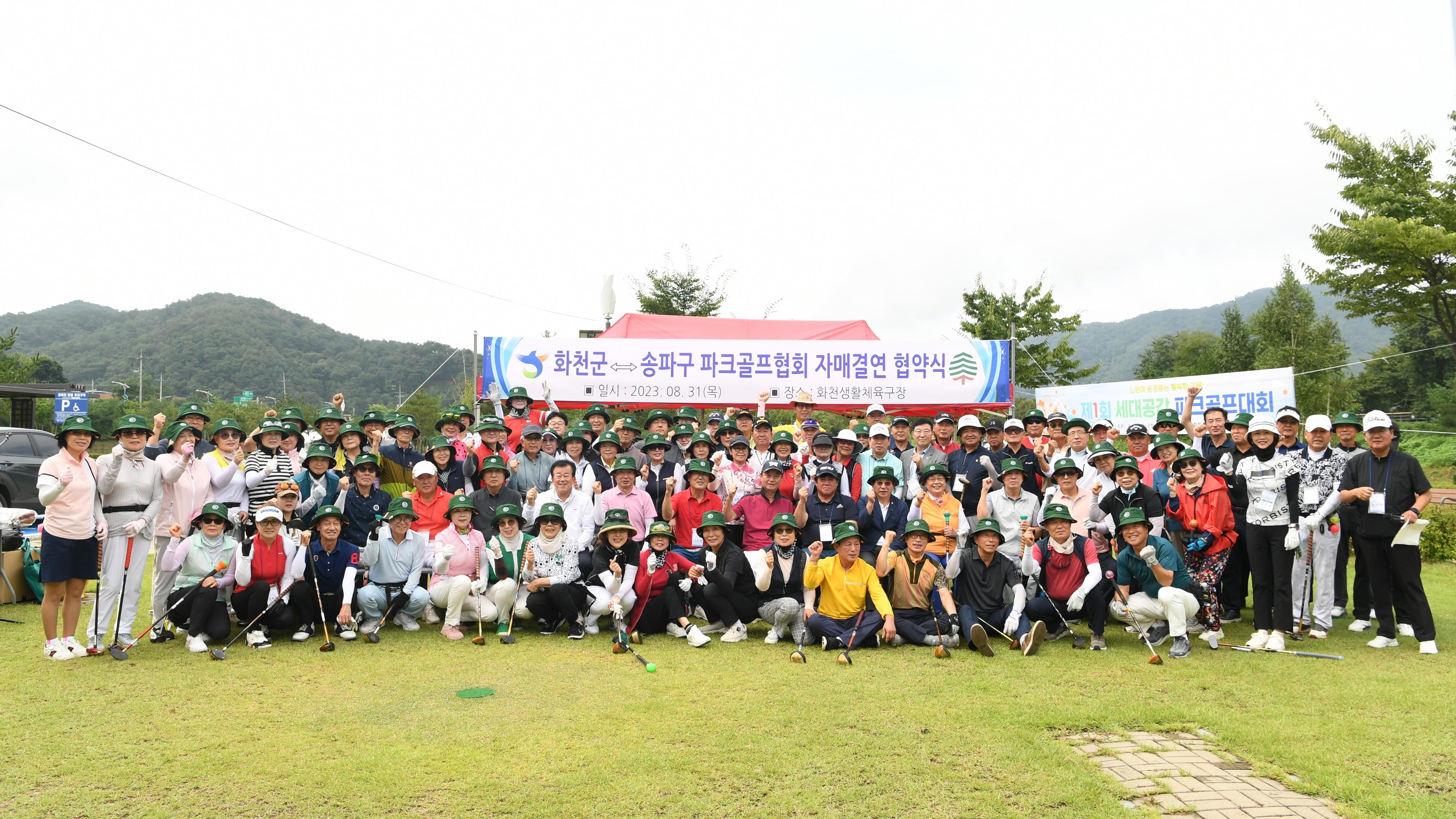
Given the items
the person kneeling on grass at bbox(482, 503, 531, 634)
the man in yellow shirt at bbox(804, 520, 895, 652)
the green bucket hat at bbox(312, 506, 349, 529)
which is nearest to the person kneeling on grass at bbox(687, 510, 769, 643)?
the man in yellow shirt at bbox(804, 520, 895, 652)

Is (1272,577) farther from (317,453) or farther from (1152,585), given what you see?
(317,453)

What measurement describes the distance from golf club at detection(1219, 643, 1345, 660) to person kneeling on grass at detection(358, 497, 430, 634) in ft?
22.3

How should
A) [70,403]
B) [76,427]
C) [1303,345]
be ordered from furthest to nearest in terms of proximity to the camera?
1. [1303,345]
2. [70,403]
3. [76,427]

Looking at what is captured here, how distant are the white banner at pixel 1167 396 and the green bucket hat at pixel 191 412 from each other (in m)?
10.8

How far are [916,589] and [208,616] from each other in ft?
18.9

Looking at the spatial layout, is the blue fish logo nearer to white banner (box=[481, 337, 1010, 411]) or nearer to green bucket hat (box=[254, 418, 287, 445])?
white banner (box=[481, 337, 1010, 411])

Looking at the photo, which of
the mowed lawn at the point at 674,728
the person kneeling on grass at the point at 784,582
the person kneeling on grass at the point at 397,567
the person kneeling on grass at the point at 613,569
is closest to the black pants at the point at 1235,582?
the mowed lawn at the point at 674,728

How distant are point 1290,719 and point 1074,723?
1322 mm

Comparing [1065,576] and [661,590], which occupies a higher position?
A: [1065,576]

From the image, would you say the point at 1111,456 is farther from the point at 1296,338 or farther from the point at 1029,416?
the point at 1296,338

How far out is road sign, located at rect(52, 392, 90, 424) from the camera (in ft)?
66.8

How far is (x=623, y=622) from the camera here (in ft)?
24.0

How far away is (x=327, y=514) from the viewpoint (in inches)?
284

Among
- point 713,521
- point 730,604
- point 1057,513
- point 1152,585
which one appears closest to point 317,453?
point 713,521
